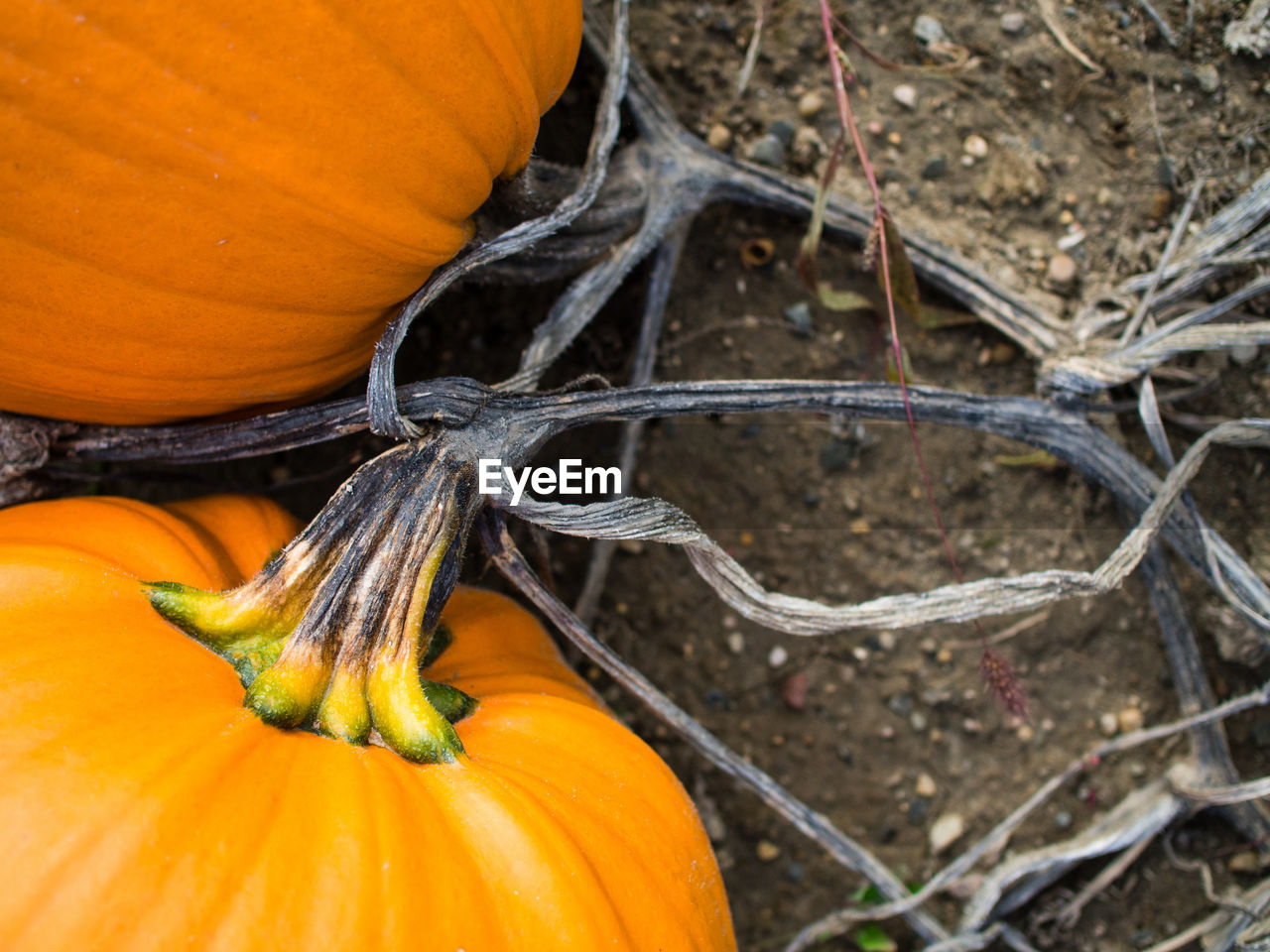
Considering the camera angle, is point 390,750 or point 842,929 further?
point 842,929

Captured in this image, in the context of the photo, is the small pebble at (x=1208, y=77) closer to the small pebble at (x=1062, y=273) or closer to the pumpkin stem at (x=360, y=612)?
the small pebble at (x=1062, y=273)

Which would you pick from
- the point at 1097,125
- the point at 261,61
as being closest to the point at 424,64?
the point at 261,61

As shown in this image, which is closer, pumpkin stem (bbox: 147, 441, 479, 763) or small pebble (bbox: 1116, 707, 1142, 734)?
pumpkin stem (bbox: 147, 441, 479, 763)

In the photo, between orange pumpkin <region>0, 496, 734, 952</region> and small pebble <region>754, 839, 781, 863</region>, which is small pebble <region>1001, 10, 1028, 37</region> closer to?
orange pumpkin <region>0, 496, 734, 952</region>

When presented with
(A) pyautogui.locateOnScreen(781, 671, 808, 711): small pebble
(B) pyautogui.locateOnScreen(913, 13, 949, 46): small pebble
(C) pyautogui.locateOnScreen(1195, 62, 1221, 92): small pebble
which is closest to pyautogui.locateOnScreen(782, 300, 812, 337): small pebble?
(B) pyautogui.locateOnScreen(913, 13, 949, 46): small pebble

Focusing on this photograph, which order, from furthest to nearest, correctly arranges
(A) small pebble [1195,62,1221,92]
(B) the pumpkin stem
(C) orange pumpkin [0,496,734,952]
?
(A) small pebble [1195,62,1221,92] → (B) the pumpkin stem → (C) orange pumpkin [0,496,734,952]

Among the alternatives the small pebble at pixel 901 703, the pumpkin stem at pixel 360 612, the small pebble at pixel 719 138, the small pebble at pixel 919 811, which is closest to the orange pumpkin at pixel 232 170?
the pumpkin stem at pixel 360 612

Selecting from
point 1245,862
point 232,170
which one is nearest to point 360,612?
point 232,170

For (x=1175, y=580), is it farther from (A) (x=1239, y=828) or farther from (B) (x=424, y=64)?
(B) (x=424, y=64)
